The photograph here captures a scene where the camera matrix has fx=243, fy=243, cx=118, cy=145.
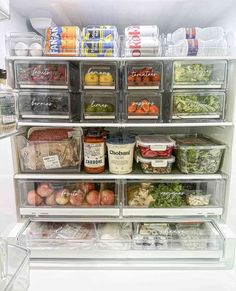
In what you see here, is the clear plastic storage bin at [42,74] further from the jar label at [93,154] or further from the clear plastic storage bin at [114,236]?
the clear plastic storage bin at [114,236]

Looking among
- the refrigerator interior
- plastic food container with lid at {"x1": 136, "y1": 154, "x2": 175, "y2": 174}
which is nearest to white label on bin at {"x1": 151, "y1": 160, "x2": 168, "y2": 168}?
plastic food container with lid at {"x1": 136, "y1": 154, "x2": 175, "y2": 174}

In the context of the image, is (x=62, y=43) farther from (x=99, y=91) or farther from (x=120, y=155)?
(x=120, y=155)

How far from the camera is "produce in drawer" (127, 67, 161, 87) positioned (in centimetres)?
125

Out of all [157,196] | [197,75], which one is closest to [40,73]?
[197,75]

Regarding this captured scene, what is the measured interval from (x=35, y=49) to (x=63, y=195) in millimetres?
779

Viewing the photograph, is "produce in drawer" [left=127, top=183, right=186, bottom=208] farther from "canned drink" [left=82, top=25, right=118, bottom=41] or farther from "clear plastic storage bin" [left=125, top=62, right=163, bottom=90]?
"canned drink" [left=82, top=25, right=118, bottom=41]

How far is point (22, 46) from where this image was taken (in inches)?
46.6

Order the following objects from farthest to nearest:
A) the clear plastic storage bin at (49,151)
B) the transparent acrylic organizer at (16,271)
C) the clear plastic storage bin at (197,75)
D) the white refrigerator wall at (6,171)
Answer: the clear plastic storage bin at (49,151) → the clear plastic storage bin at (197,75) → the white refrigerator wall at (6,171) → the transparent acrylic organizer at (16,271)

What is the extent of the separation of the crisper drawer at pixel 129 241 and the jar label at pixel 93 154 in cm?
41

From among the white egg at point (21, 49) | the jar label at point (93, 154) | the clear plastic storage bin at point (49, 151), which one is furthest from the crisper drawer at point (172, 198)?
the white egg at point (21, 49)

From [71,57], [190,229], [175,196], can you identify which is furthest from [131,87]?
[190,229]

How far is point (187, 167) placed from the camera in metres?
1.33

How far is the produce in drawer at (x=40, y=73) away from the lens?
1.24 meters

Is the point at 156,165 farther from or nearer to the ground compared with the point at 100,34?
nearer to the ground
